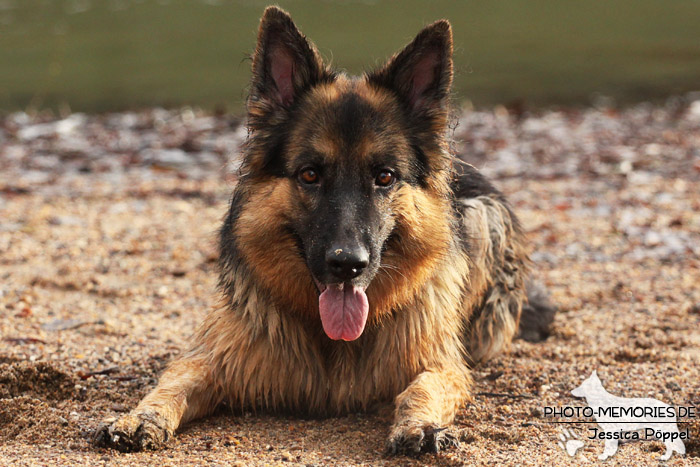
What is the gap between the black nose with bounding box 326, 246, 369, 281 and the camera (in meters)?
3.97

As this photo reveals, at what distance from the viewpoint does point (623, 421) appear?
14.6ft

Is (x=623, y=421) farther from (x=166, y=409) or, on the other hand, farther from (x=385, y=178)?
(x=166, y=409)

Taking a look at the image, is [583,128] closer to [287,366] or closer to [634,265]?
[634,265]

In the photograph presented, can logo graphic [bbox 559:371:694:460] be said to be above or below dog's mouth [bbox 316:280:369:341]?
below

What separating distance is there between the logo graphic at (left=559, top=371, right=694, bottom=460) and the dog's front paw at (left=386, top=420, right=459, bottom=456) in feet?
2.09

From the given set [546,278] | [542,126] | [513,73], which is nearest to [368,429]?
[546,278]

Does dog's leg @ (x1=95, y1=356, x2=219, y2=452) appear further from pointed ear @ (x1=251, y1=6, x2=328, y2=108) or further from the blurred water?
the blurred water

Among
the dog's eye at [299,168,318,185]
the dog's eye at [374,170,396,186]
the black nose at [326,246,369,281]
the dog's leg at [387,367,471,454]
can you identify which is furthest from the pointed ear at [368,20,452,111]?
the dog's leg at [387,367,471,454]

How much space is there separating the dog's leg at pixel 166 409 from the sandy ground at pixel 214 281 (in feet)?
0.30

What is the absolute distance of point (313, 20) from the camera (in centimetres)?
2738

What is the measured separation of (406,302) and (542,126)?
32.4 feet

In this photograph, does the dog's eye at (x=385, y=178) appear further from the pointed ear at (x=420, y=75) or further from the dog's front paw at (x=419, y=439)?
the dog's front paw at (x=419, y=439)

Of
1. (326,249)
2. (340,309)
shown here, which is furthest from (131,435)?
(326,249)

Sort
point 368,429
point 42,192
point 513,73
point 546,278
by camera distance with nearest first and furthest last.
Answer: point 368,429 < point 546,278 < point 42,192 < point 513,73
